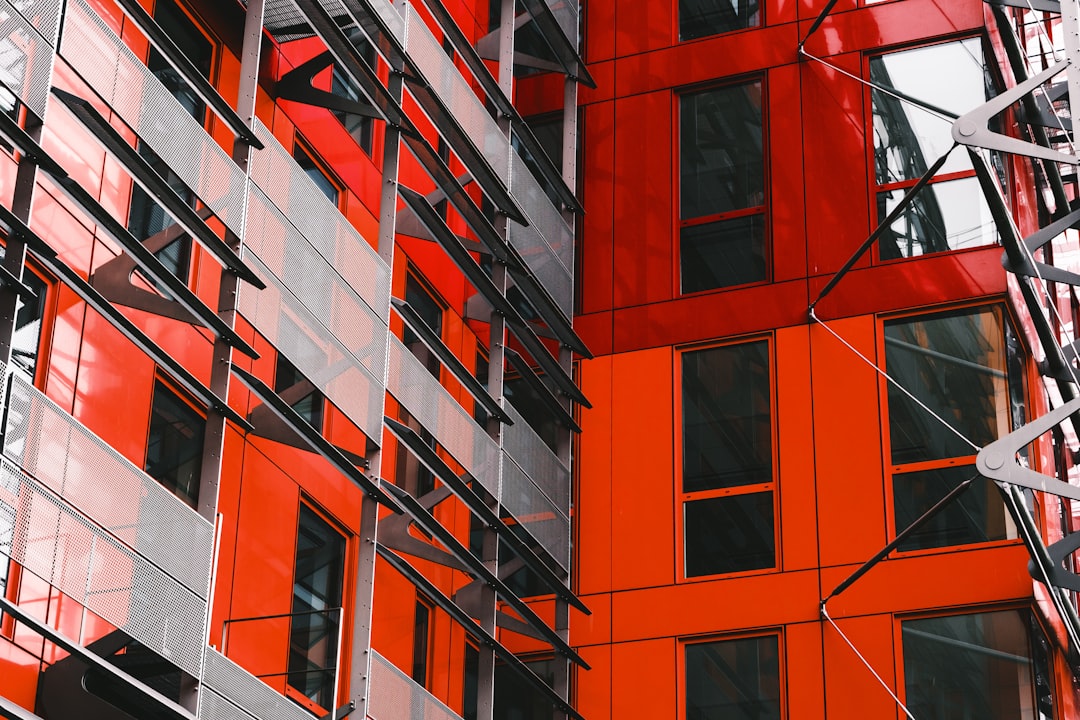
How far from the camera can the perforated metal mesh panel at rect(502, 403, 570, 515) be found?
2041 centimetres

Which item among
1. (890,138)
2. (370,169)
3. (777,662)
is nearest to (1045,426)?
(777,662)

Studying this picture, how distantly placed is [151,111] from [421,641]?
9036mm

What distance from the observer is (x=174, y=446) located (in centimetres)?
1617

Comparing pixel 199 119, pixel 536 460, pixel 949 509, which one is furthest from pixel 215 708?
pixel 949 509

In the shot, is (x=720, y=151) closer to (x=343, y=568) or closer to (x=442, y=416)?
(x=442, y=416)

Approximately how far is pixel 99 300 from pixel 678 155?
41.0 ft

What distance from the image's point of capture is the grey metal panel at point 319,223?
50.0 ft

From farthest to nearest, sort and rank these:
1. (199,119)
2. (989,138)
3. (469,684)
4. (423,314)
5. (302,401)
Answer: (423,314), (469,684), (302,401), (199,119), (989,138)

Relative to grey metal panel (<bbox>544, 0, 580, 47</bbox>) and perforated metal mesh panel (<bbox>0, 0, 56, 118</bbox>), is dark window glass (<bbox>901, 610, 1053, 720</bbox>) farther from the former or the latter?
perforated metal mesh panel (<bbox>0, 0, 56, 118</bbox>)

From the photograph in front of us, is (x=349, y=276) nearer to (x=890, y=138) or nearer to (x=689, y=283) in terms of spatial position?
(x=689, y=283)

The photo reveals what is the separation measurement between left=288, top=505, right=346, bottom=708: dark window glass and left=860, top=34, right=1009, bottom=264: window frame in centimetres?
799

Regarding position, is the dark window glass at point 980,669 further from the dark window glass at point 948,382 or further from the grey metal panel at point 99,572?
the grey metal panel at point 99,572

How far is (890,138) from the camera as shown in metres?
22.2

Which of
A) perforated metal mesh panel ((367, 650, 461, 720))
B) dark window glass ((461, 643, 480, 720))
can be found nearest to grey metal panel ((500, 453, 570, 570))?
dark window glass ((461, 643, 480, 720))
